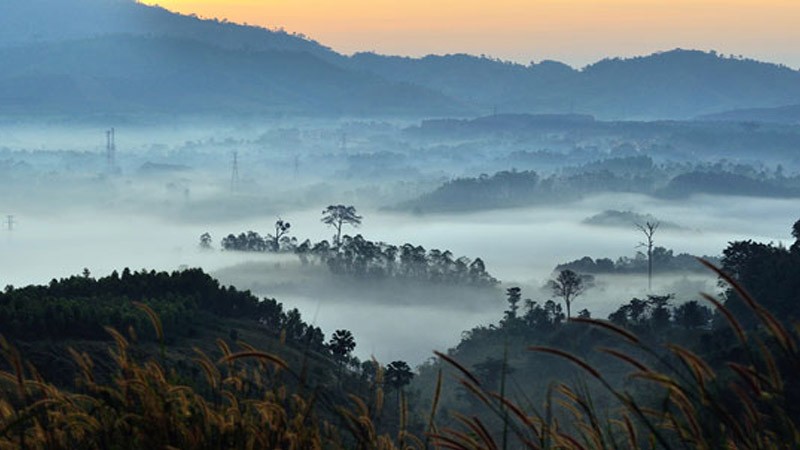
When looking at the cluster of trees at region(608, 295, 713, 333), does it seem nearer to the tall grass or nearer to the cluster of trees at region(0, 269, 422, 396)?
the cluster of trees at region(0, 269, 422, 396)

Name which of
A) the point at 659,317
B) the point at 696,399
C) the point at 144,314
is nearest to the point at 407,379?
the point at 144,314

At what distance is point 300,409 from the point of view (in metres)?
7.14

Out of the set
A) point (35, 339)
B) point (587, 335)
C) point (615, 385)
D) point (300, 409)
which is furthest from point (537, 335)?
point (300, 409)

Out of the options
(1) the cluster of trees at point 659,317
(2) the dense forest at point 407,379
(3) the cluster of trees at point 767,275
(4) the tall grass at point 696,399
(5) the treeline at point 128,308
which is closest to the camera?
(4) the tall grass at point 696,399

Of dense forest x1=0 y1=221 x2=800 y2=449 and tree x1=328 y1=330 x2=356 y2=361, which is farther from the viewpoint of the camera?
tree x1=328 y1=330 x2=356 y2=361

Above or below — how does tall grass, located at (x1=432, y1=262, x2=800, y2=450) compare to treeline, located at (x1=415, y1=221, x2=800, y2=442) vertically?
above

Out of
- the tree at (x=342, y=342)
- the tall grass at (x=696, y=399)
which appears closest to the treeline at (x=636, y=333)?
the tree at (x=342, y=342)

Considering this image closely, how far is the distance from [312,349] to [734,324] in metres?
79.6

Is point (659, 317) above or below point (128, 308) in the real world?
below

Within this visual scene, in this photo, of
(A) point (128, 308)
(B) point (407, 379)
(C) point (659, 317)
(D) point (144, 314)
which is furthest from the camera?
(C) point (659, 317)

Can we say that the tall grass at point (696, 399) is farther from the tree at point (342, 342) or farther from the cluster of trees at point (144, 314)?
the tree at point (342, 342)

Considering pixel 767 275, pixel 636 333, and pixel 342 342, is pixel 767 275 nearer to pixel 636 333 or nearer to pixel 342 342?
pixel 636 333

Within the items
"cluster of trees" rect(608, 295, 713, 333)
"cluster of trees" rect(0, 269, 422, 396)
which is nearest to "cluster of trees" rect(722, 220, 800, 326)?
"cluster of trees" rect(608, 295, 713, 333)

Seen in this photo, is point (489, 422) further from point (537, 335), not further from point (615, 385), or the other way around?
point (537, 335)
